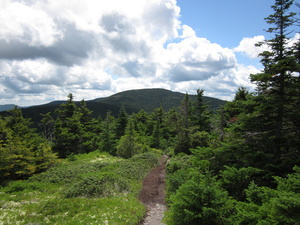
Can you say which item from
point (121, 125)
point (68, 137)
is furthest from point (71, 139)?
point (121, 125)

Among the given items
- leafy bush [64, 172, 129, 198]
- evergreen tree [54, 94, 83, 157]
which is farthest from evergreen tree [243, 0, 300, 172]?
evergreen tree [54, 94, 83, 157]

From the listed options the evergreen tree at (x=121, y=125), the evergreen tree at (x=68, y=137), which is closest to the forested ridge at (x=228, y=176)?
the evergreen tree at (x=68, y=137)

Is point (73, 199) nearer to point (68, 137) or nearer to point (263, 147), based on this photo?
point (263, 147)

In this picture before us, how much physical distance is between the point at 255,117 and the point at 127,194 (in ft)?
42.1

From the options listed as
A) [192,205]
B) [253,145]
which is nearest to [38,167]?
[192,205]

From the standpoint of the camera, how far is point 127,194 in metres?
15.2

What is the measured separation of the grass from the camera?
10258 mm

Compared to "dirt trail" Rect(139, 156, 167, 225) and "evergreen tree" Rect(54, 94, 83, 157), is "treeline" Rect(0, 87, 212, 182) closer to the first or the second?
"evergreen tree" Rect(54, 94, 83, 157)

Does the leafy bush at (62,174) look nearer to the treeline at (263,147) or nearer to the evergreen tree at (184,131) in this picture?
the treeline at (263,147)

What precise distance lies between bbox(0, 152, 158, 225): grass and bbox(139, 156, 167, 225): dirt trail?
0.66m

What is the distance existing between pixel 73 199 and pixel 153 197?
720 cm

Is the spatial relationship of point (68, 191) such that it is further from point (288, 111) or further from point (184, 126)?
point (184, 126)

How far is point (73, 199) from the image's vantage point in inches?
507

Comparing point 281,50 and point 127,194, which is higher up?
point 281,50
